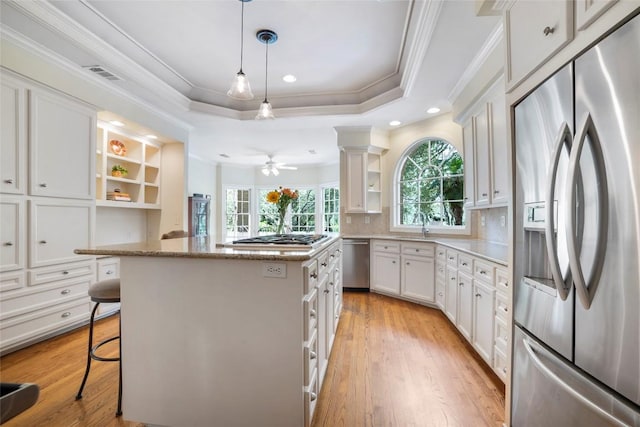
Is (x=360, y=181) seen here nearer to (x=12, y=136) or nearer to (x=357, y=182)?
(x=357, y=182)

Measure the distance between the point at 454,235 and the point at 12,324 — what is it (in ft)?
15.6

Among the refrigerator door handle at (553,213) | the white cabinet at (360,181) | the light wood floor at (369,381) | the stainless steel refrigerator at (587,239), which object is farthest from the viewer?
the white cabinet at (360,181)

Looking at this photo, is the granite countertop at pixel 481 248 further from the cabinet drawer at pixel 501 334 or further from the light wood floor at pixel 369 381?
the light wood floor at pixel 369 381

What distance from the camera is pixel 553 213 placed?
3.43 ft

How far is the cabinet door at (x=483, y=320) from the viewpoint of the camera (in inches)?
83.7

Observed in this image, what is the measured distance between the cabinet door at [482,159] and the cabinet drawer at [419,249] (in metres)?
0.89

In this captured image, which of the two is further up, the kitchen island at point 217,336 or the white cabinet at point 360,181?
the white cabinet at point 360,181

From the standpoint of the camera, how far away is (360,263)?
15.0 feet

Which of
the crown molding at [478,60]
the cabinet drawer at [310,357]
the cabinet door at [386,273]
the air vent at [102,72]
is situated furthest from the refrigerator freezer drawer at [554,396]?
the air vent at [102,72]

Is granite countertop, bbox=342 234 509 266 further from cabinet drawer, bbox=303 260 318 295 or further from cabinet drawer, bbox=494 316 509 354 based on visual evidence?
cabinet drawer, bbox=303 260 318 295

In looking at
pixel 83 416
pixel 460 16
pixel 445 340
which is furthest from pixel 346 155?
pixel 83 416

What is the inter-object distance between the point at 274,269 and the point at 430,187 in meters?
3.58

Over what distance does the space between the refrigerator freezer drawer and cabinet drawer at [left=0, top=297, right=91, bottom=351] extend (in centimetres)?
364

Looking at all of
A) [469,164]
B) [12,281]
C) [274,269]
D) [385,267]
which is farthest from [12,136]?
[469,164]
